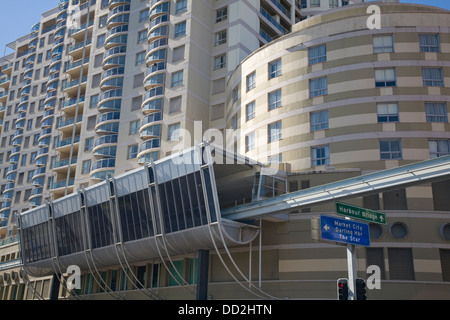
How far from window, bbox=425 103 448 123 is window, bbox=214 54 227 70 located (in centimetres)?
2288

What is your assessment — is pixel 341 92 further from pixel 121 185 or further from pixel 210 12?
pixel 210 12

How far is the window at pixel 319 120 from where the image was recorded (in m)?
34.8

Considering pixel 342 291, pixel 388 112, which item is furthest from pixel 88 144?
pixel 342 291

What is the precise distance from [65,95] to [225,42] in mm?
28582

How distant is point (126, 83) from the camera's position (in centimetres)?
5619

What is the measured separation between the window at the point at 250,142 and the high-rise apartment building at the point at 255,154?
144 millimetres

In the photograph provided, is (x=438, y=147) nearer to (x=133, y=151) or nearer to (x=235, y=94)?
(x=235, y=94)

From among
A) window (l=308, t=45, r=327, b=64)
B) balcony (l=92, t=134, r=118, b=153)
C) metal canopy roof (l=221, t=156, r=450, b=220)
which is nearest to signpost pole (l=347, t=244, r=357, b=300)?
metal canopy roof (l=221, t=156, r=450, b=220)

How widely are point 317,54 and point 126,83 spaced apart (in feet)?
88.2

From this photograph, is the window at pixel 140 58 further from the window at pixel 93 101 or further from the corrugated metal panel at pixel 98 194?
the corrugated metal panel at pixel 98 194

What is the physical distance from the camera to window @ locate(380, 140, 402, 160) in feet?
107

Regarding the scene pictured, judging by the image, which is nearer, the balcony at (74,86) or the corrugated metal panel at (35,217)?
the corrugated metal panel at (35,217)

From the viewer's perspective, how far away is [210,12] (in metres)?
53.4

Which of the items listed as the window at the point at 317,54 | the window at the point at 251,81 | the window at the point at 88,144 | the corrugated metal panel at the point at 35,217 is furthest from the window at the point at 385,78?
the window at the point at 88,144
